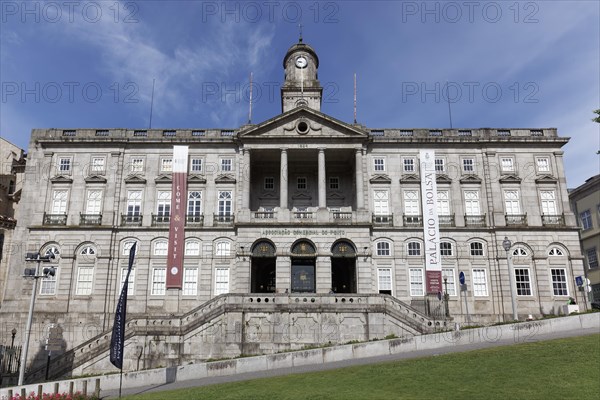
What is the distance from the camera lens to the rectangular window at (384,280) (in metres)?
42.0

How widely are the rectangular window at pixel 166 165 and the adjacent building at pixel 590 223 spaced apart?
147 ft

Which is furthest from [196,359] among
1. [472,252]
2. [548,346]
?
[472,252]

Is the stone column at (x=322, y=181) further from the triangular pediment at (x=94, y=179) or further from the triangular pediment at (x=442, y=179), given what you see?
the triangular pediment at (x=94, y=179)

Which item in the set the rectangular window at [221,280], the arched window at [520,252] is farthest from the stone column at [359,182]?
the arched window at [520,252]

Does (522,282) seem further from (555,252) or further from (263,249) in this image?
(263,249)

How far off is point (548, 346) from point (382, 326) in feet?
37.4

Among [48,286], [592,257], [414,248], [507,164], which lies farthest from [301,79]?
[592,257]

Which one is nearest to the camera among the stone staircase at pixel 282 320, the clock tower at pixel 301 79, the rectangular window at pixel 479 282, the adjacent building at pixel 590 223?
the stone staircase at pixel 282 320

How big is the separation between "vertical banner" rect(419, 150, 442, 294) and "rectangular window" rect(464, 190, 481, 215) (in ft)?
10.7

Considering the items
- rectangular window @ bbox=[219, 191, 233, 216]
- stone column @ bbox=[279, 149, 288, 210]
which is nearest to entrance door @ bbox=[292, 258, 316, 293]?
stone column @ bbox=[279, 149, 288, 210]

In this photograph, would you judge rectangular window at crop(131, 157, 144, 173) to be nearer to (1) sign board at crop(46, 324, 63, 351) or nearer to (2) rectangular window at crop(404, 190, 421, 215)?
(1) sign board at crop(46, 324, 63, 351)

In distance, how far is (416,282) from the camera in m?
42.3

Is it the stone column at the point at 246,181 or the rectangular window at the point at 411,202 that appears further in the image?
the rectangular window at the point at 411,202

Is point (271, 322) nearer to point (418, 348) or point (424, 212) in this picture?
point (418, 348)
